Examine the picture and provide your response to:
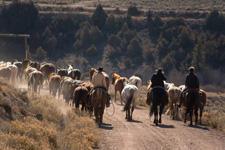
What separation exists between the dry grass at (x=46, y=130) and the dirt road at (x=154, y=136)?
79 cm

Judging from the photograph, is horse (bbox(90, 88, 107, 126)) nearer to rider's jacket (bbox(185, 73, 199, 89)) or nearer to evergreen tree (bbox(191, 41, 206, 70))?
rider's jacket (bbox(185, 73, 199, 89))

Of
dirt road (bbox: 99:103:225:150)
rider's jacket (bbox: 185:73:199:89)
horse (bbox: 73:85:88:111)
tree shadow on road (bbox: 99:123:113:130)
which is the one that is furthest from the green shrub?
rider's jacket (bbox: 185:73:199:89)

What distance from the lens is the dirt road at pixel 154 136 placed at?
1386cm

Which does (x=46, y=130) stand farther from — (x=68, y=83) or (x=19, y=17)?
(x=19, y=17)

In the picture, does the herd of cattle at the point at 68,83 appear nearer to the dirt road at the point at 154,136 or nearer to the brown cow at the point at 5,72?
the brown cow at the point at 5,72

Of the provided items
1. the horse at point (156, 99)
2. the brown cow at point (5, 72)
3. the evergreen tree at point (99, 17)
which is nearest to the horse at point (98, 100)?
the horse at point (156, 99)

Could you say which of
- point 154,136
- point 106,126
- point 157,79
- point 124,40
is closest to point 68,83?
point 106,126

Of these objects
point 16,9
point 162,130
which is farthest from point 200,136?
point 16,9

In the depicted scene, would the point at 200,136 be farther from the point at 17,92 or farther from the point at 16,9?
the point at 16,9

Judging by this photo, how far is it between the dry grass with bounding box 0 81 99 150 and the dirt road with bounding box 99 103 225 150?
2.60ft

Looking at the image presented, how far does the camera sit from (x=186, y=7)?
90.6 meters

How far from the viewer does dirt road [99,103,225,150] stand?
13861mm

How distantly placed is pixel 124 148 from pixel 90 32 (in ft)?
203

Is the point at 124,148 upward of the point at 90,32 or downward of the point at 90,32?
downward
